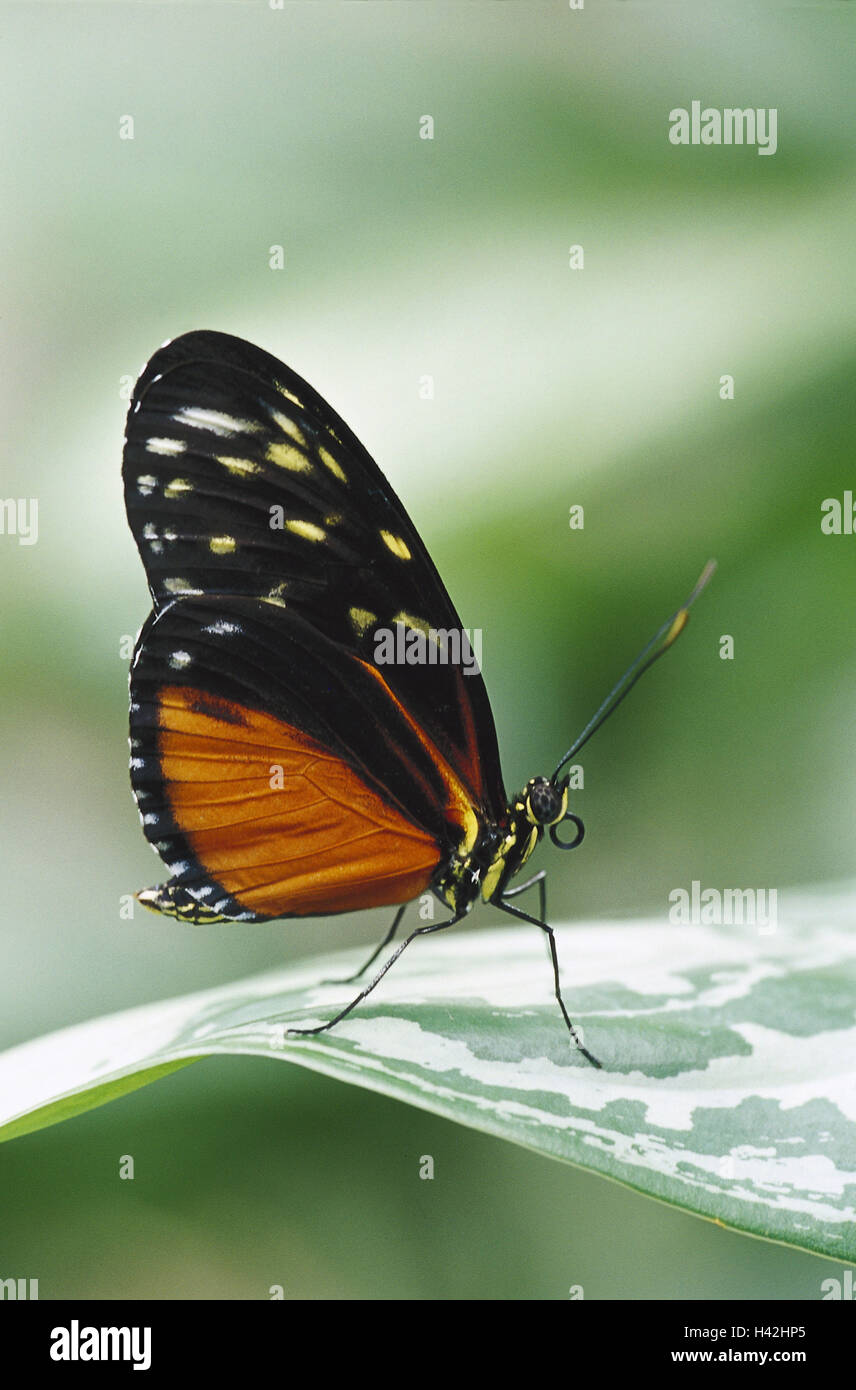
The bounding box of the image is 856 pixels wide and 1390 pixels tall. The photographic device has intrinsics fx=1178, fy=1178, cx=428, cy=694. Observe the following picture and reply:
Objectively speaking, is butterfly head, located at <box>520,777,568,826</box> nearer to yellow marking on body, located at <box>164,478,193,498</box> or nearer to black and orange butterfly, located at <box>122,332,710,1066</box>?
black and orange butterfly, located at <box>122,332,710,1066</box>

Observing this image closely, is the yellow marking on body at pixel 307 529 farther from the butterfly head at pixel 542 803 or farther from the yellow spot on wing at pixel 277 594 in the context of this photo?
the butterfly head at pixel 542 803

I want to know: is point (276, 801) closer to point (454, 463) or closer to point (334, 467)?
point (334, 467)

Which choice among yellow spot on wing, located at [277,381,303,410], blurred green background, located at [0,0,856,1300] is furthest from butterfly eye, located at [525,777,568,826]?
blurred green background, located at [0,0,856,1300]

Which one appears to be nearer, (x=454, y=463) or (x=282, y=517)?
(x=282, y=517)

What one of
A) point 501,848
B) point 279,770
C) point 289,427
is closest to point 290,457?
point 289,427

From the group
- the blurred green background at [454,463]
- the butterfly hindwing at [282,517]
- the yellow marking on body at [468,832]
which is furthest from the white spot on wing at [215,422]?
the blurred green background at [454,463]

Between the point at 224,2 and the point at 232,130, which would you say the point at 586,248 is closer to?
the point at 232,130
